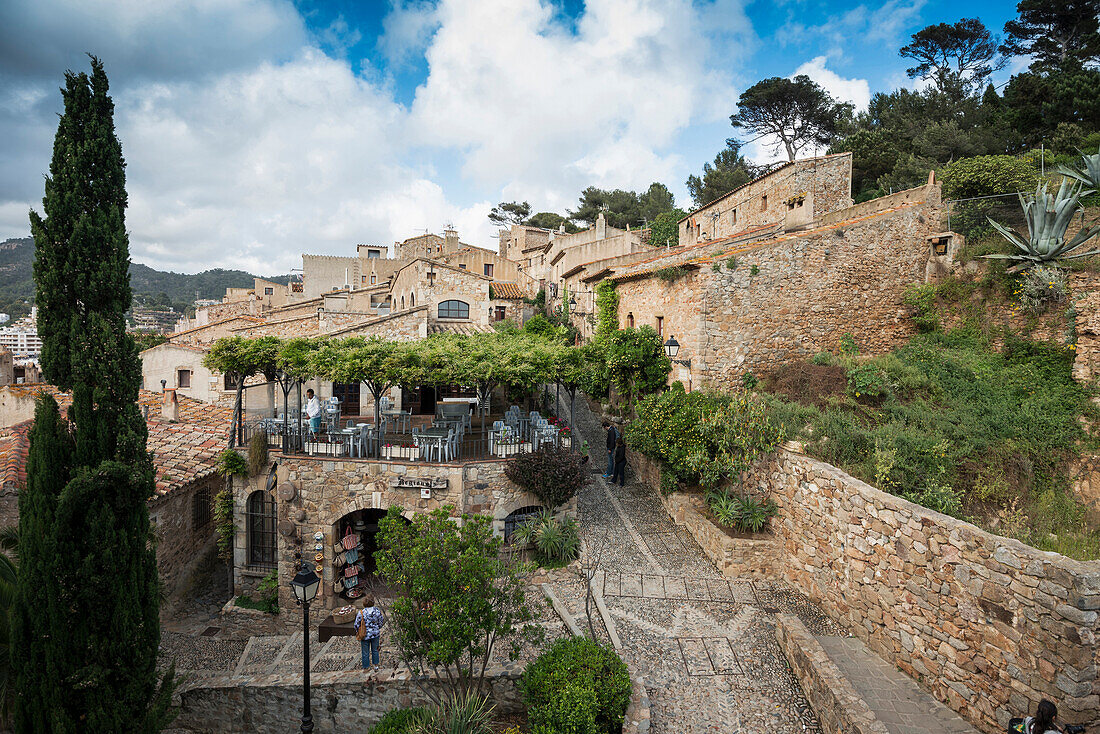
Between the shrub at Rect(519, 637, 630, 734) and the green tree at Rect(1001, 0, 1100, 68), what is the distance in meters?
32.1

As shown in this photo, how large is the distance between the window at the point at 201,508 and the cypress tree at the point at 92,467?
24.1ft

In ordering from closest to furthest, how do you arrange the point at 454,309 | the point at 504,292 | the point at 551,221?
the point at 454,309, the point at 504,292, the point at 551,221

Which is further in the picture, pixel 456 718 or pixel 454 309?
pixel 454 309

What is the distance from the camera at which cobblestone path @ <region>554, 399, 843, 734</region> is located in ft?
23.6

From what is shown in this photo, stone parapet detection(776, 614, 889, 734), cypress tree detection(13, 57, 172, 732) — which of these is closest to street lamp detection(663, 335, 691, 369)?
stone parapet detection(776, 614, 889, 734)

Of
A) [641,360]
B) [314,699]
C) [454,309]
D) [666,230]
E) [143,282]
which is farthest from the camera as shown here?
[143,282]

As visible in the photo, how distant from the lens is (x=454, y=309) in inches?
813

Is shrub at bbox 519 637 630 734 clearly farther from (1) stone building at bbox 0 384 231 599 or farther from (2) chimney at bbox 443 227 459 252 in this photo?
(2) chimney at bbox 443 227 459 252

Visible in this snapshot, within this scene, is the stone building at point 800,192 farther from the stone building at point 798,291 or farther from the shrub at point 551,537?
the shrub at point 551,537

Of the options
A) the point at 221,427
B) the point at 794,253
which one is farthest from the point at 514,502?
the point at 221,427

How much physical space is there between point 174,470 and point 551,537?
10476 mm

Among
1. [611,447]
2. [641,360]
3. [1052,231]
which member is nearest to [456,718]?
[611,447]

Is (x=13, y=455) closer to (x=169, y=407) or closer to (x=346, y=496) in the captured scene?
(x=169, y=407)

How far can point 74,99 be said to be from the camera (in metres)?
A: 7.32
